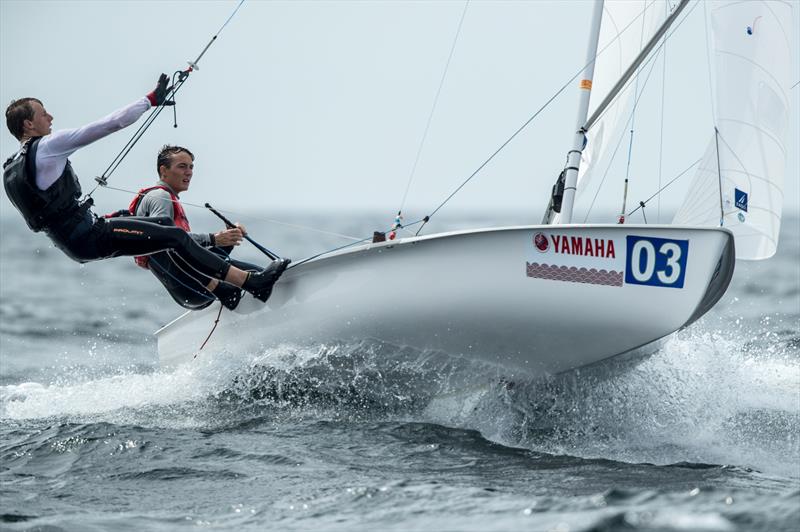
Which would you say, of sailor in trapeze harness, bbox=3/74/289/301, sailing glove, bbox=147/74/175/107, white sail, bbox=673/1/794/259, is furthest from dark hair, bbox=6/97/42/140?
white sail, bbox=673/1/794/259

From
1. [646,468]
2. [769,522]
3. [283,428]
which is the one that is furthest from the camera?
[283,428]

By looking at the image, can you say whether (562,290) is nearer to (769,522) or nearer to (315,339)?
(315,339)

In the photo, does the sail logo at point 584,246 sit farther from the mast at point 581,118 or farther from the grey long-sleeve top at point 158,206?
the grey long-sleeve top at point 158,206

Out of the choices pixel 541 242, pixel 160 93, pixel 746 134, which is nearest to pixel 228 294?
pixel 160 93

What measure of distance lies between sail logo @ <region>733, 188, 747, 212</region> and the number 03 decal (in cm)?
96

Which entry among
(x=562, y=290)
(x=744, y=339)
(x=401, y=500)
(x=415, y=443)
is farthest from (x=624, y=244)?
(x=744, y=339)

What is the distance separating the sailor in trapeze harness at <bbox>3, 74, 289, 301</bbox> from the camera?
495cm

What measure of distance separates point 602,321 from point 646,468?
2.67 feet

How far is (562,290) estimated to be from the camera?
4777 millimetres

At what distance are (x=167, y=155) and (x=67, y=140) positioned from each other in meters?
0.97

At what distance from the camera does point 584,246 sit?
4699 mm

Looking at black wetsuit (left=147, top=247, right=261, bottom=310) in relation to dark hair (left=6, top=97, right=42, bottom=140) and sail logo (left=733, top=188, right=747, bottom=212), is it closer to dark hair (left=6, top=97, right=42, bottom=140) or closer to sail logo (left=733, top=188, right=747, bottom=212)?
dark hair (left=6, top=97, right=42, bottom=140)

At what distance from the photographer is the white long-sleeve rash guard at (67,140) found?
4.91m

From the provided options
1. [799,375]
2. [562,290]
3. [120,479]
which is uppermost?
[562,290]
